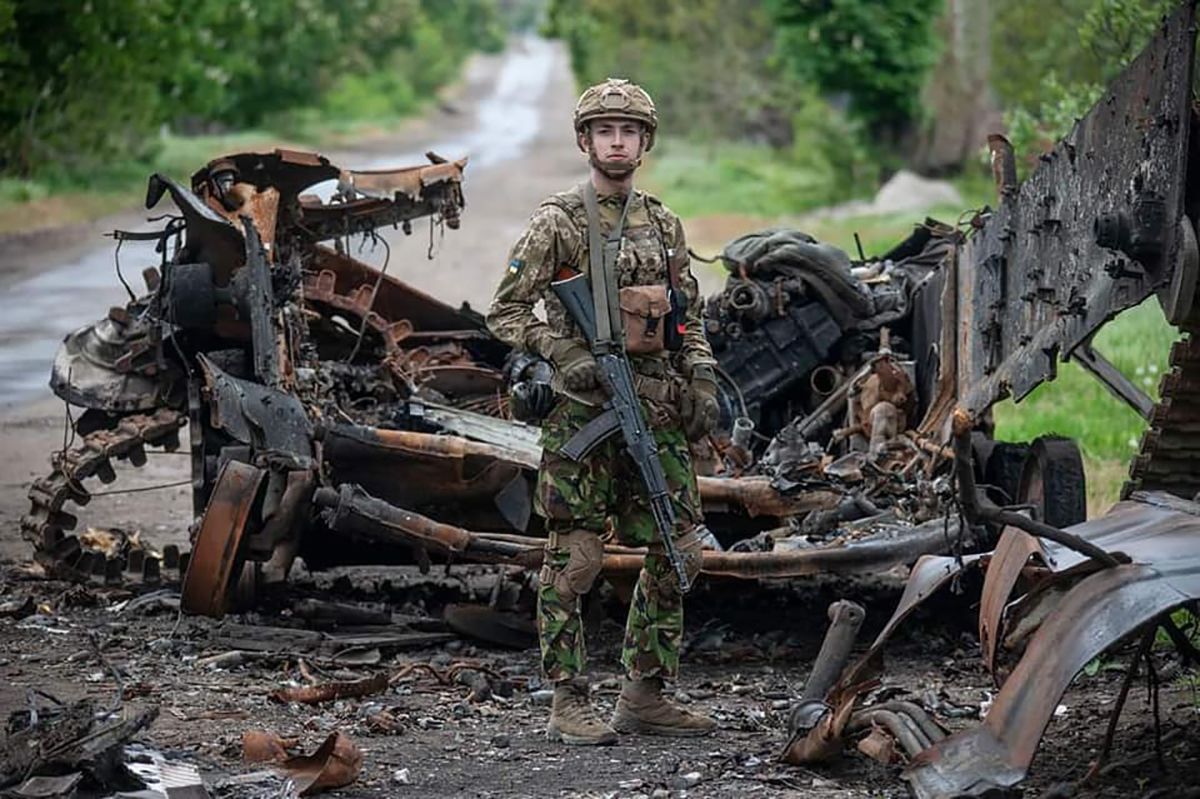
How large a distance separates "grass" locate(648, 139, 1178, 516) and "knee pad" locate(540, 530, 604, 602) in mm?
3927

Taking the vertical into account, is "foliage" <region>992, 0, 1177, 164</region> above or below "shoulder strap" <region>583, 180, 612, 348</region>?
above

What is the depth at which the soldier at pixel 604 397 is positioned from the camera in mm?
6922

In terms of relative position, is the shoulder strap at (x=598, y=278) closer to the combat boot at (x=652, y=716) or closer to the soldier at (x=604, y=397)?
the soldier at (x=604, y=397)

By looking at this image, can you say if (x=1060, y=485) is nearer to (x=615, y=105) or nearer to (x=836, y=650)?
(x=836, y=650)

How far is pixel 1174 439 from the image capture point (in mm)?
7910

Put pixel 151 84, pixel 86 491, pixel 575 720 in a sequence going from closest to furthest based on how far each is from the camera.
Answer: pixel 575 720, pixel 86 491, pixel 151 84

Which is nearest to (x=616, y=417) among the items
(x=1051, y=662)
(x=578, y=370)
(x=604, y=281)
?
(x=578, y=370)

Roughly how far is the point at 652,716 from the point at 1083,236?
2203mm

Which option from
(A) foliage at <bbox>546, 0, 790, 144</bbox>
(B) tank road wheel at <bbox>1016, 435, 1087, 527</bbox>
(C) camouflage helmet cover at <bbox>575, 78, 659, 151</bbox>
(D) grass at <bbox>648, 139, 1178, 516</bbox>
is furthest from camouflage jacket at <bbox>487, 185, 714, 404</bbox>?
(A) foliage at <bbox>546, 0, 790, 144</bbox>

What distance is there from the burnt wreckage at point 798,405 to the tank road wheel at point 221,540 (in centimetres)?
1

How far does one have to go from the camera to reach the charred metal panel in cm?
619

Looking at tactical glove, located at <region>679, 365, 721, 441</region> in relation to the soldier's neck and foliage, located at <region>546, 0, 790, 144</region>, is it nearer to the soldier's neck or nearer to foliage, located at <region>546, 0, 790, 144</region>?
the soldier's neck

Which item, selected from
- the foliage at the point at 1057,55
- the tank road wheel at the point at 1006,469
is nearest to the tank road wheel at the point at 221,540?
the tank road wheel at the point at 1006,469

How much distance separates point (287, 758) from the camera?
6.23 m
